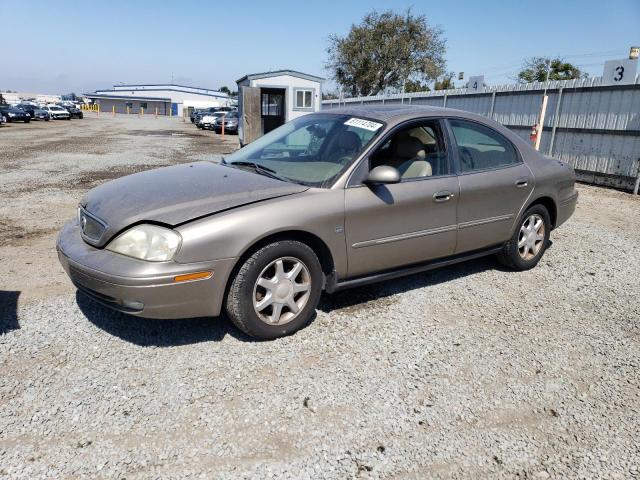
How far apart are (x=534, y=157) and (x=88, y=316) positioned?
431cm

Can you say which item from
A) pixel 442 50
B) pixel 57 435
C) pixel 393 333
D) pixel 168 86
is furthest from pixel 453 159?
pixel 168 86

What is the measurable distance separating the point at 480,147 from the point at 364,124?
1.21 meters

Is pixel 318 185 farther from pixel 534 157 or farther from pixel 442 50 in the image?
pixel 442 50

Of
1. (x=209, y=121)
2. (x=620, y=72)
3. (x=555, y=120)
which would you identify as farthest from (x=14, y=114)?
(x=620, y=72)

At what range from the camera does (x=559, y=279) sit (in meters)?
4.91

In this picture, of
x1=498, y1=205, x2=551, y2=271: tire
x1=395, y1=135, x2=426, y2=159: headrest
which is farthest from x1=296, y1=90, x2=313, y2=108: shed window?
x1=395, y1=135, x2=426, y2=159: headrest

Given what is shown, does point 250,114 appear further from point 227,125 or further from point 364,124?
point 227,125

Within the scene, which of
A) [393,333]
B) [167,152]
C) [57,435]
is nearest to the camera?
[57,435]

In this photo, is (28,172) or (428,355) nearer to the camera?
(428,355)

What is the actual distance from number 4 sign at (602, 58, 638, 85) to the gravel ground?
7101 mm

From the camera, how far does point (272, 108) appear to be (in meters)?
20.7

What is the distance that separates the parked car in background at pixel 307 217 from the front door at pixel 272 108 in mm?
16244

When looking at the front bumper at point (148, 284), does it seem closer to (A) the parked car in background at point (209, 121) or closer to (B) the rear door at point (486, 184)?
(B) the rear door at point (486, 184)

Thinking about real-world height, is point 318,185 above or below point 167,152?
above
